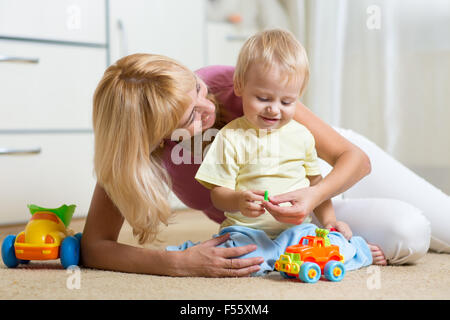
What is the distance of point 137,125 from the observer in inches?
43.5

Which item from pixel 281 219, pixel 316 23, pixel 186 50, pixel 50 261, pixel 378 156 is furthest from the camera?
pixel 316 23

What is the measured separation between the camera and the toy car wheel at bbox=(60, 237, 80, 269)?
122 cm

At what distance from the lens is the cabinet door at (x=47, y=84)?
6.57 ft

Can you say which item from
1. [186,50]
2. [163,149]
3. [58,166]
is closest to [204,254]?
[163,149]

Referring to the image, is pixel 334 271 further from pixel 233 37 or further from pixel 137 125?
pixel 233 37

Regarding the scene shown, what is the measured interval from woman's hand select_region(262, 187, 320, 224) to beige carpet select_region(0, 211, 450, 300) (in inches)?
4.6

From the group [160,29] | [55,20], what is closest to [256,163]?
[55,20]

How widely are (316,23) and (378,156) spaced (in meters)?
1.24

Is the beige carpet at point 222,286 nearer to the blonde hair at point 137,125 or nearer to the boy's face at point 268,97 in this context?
the blonde hair at point 137,125

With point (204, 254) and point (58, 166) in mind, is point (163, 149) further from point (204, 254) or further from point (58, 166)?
point (58, 166)

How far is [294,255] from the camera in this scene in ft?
3.43

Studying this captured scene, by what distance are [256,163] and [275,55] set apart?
0.20 metres

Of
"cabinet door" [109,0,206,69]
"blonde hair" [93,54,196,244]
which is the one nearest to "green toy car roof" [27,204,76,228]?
"blonde hair" [93,54,196,244]
